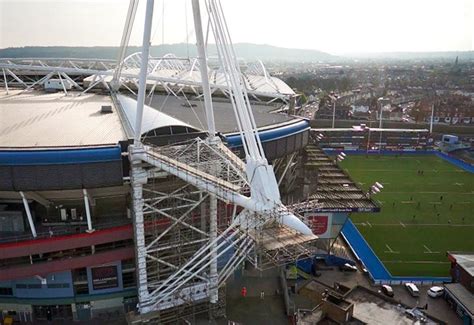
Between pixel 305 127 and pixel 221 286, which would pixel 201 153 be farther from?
pixel 305 127

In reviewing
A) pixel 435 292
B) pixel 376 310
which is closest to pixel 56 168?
pixel 376 310

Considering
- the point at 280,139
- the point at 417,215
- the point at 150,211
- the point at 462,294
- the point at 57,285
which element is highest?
the point at 280,139

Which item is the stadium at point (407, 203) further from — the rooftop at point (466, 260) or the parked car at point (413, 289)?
the rooftop at point (466, 260)

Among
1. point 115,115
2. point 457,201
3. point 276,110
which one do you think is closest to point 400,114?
point 457,201

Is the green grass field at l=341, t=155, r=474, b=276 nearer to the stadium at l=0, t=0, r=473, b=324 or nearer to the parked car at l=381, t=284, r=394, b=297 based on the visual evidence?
the stadium at l=0, t=0, r=473, b=324

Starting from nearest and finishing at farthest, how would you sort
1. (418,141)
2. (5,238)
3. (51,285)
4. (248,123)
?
(248,123), (5,238), (51,285), (418,141)

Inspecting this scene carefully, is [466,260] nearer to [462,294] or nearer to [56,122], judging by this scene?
[462,294]

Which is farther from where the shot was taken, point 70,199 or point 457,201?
point 457,201
